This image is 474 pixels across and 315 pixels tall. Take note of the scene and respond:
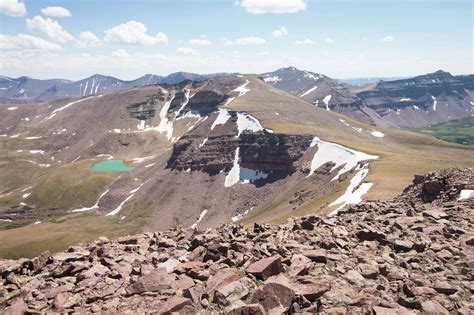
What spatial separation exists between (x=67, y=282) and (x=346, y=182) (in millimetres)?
93239

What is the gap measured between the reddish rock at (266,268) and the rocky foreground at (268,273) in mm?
48

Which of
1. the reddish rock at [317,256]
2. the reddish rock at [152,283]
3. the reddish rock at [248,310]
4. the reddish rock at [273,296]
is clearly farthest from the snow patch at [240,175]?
the reddish rock at [248,310]

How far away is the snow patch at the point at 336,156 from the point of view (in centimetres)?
12539

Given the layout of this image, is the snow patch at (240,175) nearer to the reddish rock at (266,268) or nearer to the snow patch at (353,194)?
the snow patch at (353,194)

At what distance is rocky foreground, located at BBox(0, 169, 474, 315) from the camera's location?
16328 millimetres

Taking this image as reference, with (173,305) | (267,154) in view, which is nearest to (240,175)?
(267,154)

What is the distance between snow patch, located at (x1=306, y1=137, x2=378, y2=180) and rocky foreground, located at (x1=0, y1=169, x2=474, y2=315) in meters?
98.9

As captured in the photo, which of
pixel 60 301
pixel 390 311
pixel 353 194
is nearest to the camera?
pixel 390 311

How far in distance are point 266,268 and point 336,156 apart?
4958 inches

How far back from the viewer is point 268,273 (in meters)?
18.4

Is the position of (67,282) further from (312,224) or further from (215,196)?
(215,196)

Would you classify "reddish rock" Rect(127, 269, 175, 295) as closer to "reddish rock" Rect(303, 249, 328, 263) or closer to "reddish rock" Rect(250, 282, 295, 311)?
"reddish rock" Rect(250, 282, 295, 311)

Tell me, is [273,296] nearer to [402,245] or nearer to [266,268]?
[266,268]

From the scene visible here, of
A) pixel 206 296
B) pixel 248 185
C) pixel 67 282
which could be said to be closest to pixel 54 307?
pixel 67 282
